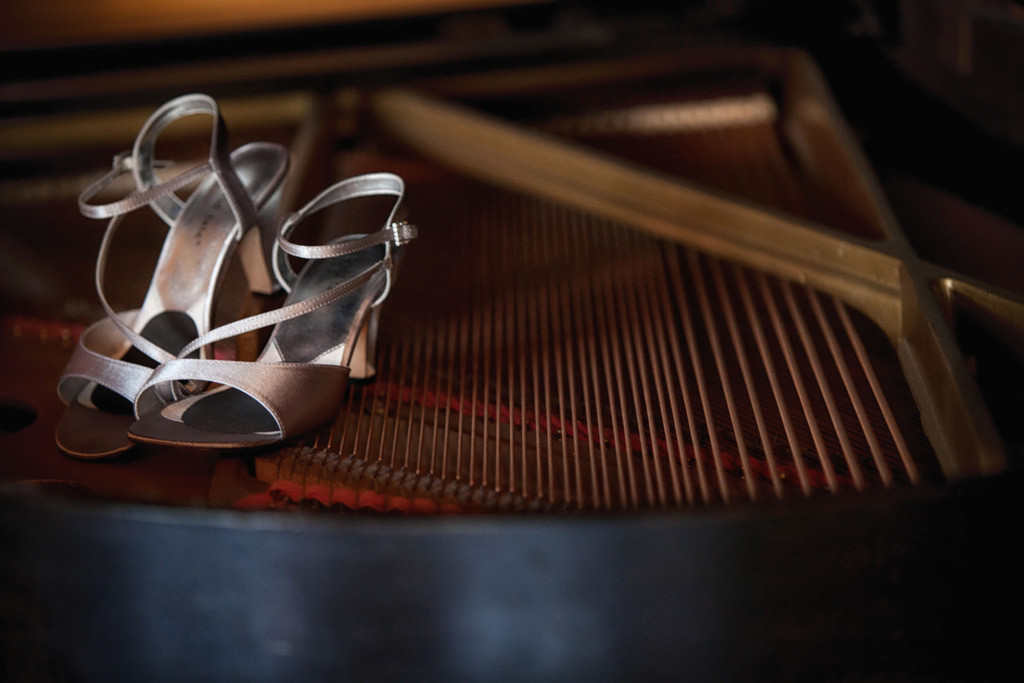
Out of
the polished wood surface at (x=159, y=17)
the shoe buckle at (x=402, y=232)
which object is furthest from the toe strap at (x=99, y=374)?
the polished wood surface at (x=159, y=17)

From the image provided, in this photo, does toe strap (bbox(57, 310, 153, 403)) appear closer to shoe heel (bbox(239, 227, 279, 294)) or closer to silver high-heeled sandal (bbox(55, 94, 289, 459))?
silver high-heeled sandal (bbox(55, 94, 289, 459))

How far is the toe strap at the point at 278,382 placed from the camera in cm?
118

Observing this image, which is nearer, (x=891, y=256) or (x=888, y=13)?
(x=891, y=256)

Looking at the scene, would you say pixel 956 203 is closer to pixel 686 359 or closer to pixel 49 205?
pixel 686 359

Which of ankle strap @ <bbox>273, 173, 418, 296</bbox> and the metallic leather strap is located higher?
ankle strap @ <bbox>273, 173, 418, 296</bbox>

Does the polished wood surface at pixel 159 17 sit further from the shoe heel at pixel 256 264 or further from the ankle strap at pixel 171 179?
the shoe heel at pixel 256 264

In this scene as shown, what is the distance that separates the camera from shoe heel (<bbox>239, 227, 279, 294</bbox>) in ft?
5.06

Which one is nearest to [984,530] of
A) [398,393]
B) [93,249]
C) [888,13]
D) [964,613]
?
[964,613]

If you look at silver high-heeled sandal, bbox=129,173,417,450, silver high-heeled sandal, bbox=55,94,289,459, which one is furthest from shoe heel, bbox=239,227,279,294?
silver high-heeled sandal, bbox=129,173,417,450

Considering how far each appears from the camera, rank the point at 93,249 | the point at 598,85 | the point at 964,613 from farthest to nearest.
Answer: the point at 598,85, the point at 93,249, the point at 964,613

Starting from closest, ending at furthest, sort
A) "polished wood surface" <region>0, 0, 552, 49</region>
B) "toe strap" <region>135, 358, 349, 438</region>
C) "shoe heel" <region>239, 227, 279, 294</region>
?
"toe strap" <region>135, 358, 349, 438</region> < "shoe heel" <region>239, 227, 279, 294</region> < "polished wood surface" <region>0, 0, 552, 49</region>

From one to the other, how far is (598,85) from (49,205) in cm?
155

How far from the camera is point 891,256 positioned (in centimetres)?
138

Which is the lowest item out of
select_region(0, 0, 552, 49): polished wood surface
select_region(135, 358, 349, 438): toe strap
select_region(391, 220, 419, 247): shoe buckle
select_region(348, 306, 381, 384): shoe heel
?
select_region(135, 358, 349, 438): toe strap
